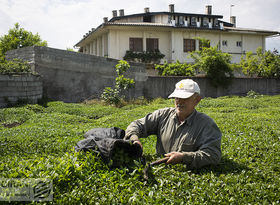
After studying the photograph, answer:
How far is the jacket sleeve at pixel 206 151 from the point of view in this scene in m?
4.04

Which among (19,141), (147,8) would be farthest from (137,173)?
(147,8)

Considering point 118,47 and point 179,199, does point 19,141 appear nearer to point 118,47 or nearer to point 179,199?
point 179,199

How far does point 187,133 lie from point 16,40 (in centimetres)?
3246

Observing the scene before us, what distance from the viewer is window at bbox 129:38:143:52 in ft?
92.8

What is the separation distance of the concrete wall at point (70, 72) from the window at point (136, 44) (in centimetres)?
1008

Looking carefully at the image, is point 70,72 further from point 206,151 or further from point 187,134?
point 206,151

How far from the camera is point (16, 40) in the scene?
32125mm

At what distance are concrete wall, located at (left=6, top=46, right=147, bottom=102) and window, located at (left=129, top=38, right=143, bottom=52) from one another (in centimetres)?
1008

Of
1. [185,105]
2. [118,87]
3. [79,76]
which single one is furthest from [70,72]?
[185,105]

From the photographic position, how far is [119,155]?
13.2ft

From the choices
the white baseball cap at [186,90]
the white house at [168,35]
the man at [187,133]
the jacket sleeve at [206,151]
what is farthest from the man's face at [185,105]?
the white house at [168,35]

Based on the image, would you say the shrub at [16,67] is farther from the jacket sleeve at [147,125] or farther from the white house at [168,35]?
the white house at [168,35]

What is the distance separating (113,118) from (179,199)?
8.02m

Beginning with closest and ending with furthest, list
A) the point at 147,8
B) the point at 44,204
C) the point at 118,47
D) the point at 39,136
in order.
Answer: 1. the point at 44,204
2. the point at 39,136
3. the point at 118,47
4. the point at 147,8
